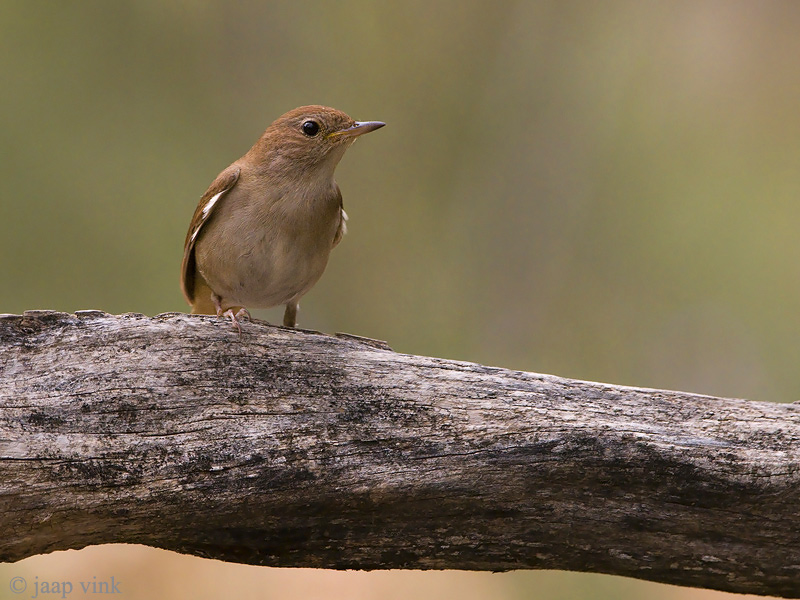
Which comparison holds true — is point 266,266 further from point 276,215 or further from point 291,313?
point 291,313

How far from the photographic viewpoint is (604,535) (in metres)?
2.73

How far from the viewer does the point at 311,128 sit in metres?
3.81

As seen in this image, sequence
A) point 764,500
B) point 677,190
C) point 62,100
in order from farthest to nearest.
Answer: point 677,190 → point 62,100 → point 764,500

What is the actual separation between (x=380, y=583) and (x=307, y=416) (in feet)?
9.14

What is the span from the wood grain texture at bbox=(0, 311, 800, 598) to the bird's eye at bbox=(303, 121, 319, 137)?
1.44 meters

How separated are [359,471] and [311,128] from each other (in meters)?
1.89

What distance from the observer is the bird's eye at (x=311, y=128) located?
380 cm

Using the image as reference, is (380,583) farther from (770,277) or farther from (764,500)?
(770,277)

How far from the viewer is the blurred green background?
5.47 m

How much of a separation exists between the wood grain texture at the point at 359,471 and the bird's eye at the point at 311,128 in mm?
1436

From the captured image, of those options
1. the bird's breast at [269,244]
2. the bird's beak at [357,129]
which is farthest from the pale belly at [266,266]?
the bird's beak at [357,129]

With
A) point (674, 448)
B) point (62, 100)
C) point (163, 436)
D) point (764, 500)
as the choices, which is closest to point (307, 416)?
point (163, 436)

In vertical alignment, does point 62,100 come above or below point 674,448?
above

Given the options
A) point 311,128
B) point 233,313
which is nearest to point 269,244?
point 233,313
